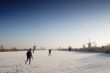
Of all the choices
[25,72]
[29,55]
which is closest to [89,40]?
[29,55]

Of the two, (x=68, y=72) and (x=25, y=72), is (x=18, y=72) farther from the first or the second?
(x=68, y=72)

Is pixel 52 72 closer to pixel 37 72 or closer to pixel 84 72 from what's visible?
pixel 37 72

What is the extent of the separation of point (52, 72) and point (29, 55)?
27.1 ft

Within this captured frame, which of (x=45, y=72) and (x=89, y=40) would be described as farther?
(x=89, y=40)

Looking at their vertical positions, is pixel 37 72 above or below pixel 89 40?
below

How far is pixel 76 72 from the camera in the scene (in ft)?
41.2

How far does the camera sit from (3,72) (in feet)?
41.5

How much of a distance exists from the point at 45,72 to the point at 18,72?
7.49ft

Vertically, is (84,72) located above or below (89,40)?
below

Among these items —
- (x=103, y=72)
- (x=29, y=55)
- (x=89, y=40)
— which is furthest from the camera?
(x=89, y=40)

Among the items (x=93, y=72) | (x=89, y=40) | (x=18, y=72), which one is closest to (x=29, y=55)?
(x=18, y=72)

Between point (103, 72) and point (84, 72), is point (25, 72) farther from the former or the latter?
point (103, 72)

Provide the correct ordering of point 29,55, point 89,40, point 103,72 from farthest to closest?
1. point 89,40
2. point 29,55
3. point 103,72

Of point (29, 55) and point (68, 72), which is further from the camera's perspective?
point (29, 55)
